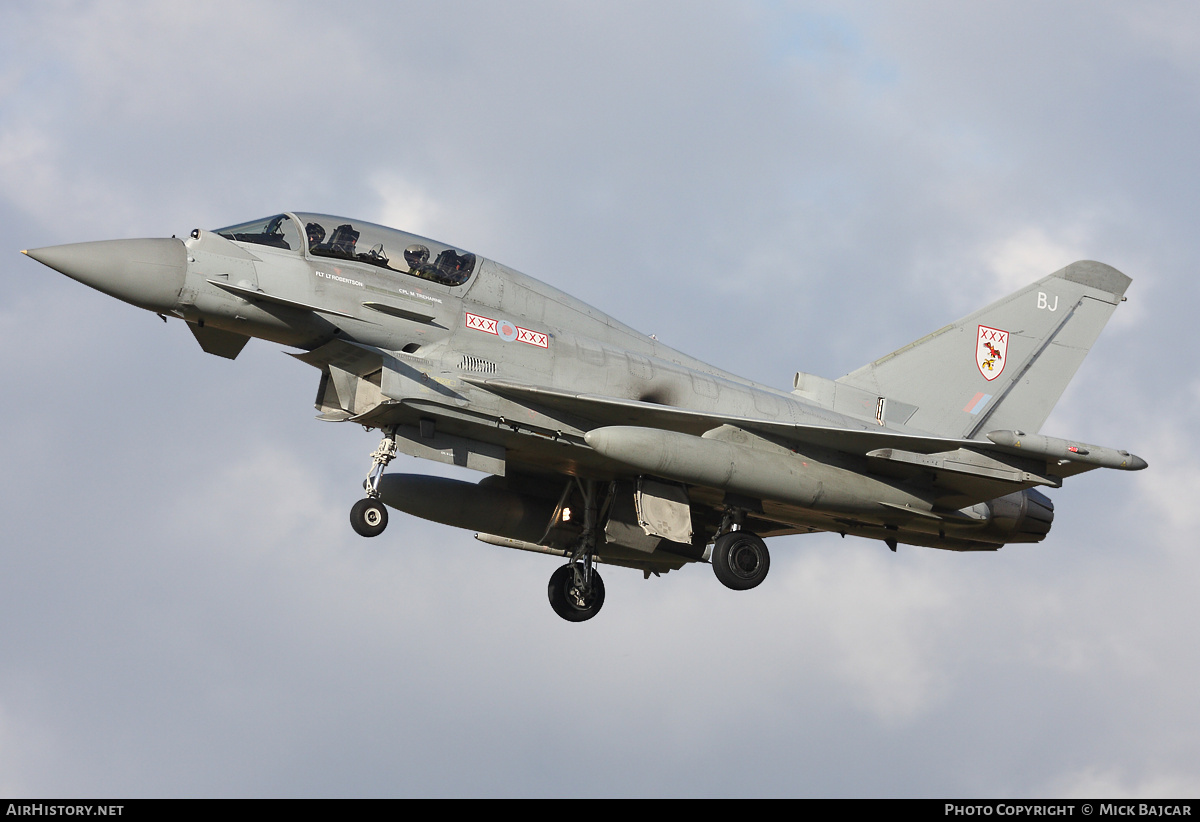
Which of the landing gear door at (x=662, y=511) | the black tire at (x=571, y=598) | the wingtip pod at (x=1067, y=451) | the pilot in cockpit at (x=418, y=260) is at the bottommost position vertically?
the black tire at (x=571, y=598)

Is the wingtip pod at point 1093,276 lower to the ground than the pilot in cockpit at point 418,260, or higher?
higher

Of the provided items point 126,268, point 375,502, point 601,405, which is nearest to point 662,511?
point 601,405

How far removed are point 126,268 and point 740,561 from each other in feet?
29.6

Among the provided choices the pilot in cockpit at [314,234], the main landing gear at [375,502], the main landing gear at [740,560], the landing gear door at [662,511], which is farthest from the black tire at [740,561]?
the pilot in cockpit at [314,234]

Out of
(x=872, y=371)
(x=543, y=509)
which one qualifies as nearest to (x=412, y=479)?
(x=543, y=509)

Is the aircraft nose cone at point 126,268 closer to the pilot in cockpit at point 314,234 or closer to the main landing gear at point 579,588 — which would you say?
the pilot in cockpit at point 314,234

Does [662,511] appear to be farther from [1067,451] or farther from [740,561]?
[1067,451]

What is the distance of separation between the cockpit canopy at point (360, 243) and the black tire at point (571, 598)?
19.2 ft

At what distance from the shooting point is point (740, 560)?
18688 millimetres

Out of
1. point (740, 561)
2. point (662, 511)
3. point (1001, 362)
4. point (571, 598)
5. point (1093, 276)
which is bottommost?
point (571, 598)

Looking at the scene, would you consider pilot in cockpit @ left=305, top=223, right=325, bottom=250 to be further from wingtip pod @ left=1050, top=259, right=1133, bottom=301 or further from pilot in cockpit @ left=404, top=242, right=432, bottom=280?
wingtip pod @ left=1050, top=259, right=1133, bottom=301

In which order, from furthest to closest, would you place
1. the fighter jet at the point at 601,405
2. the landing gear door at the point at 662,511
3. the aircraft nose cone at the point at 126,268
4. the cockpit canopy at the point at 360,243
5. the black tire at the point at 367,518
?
the landing gear door at the point at 662,511, the cockpit canopy at the point at 360,243, the fighter jet at the point at 601,405, the black tire at the point at 367,518, the aircraft nose cone at the point at 126,268

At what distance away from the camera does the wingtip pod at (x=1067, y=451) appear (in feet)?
58.2
